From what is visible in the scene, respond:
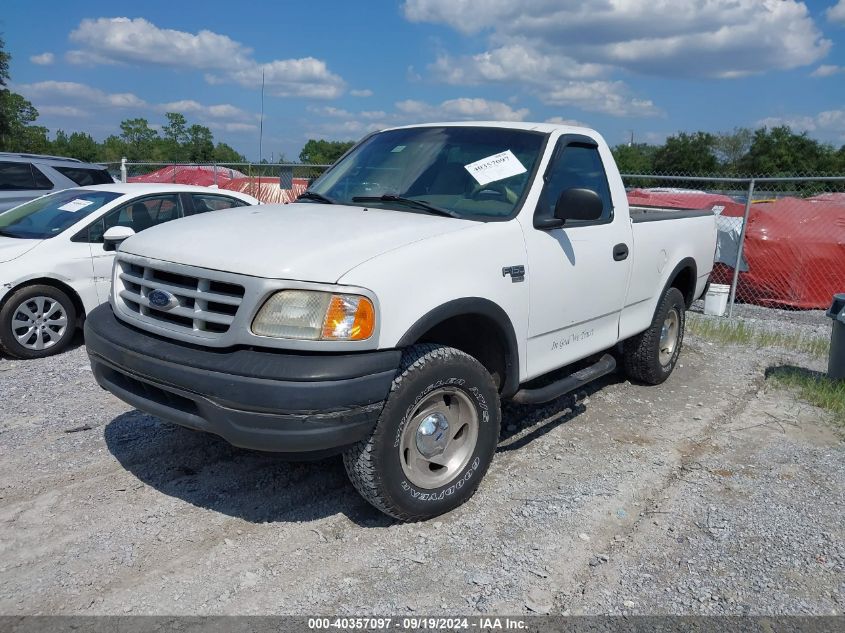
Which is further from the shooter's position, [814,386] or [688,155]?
[688,155]

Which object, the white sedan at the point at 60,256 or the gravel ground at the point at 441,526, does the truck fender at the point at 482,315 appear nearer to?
the gravel ground at the point at 441,526

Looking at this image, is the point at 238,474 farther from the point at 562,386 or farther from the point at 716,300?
the point at 716,300

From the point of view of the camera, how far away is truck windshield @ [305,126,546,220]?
4.21 m

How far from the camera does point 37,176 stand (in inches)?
430

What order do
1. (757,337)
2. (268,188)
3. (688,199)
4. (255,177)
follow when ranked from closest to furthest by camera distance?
(757,337) < (688,199) < (268,188) < (255,177)

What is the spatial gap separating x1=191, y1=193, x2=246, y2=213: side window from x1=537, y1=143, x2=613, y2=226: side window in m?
4.31

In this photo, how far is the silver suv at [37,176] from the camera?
10.6 m

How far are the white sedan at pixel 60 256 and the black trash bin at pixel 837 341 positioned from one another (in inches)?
231

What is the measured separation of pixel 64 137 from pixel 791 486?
87457 millimetres

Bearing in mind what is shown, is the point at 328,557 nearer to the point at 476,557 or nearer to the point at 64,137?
the point at 476,557

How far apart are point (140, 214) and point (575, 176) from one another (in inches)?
190

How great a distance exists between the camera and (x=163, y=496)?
3.98 m

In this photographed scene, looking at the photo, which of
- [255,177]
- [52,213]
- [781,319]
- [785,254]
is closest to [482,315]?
[52,213]

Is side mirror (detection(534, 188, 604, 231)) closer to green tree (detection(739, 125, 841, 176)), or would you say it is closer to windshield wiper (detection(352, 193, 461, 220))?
windshield wiper (detection(352, 193, 461, 220))
